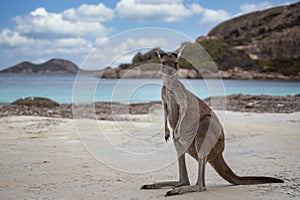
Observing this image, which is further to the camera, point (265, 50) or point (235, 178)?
point (265, 50)

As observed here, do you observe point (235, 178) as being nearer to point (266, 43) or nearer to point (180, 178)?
point (180, 178)

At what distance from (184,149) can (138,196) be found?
26.9 inches

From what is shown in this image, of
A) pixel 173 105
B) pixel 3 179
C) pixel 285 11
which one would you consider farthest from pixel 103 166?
pixel 285 11

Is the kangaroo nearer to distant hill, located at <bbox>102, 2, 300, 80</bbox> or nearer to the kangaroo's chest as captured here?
the kangaroo's chest

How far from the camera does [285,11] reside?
291 feet

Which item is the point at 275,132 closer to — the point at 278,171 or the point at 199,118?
the point at 278,171

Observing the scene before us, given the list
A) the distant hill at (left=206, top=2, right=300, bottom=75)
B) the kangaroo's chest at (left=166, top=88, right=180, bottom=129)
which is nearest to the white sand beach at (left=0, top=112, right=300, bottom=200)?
the kangaroo's chest at (left=166, top=88, right=180, bottom=129)

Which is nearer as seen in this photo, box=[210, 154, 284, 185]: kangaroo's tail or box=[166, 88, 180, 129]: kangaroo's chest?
box=[166, 88, 180, 129]: kangaroo's chest

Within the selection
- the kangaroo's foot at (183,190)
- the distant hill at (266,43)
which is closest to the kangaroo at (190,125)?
the kangaroo's foot at (183,190)

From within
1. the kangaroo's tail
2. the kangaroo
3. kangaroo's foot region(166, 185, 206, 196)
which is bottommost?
kangaroo's foot region(166, 185, 206, 196)

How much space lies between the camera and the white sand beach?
431 centimetres

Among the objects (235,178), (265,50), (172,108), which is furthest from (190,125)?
(265,50)

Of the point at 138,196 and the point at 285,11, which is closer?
the point at 138,196

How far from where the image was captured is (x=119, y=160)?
6.42 metres
